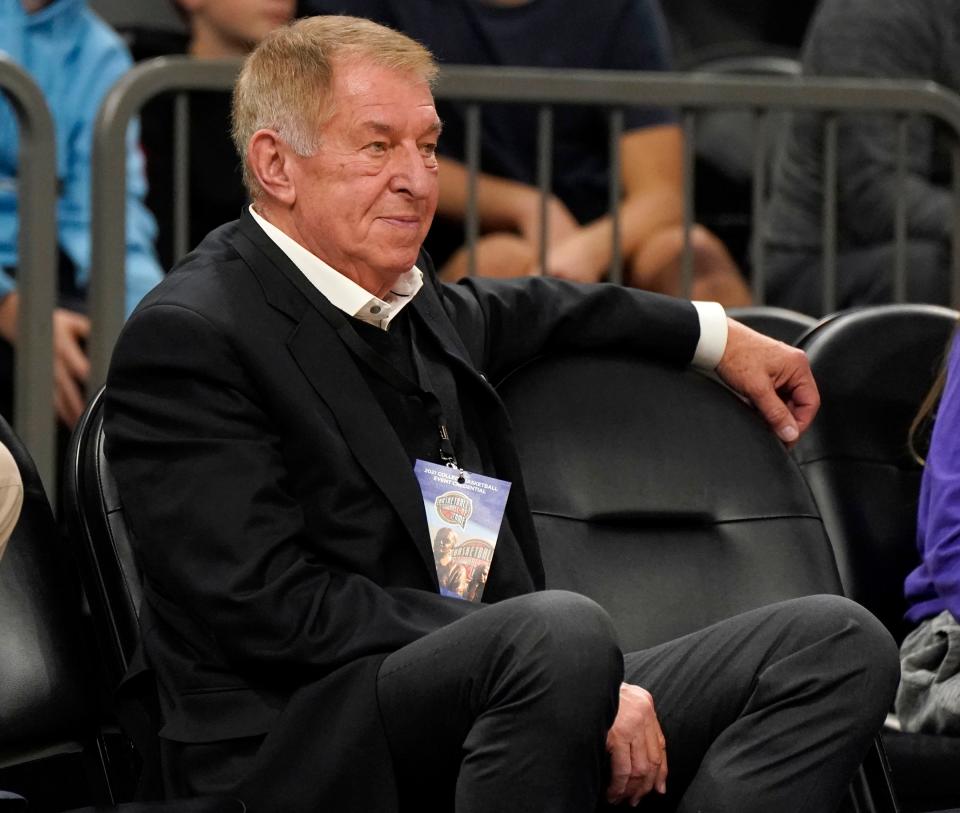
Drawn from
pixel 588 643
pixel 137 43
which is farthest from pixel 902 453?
pixel 137 43

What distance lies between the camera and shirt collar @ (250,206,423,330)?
2.41 meters

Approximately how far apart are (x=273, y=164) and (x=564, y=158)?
1904mm

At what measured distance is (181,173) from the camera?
3676mm

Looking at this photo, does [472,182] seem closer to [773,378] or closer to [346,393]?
[773,378]

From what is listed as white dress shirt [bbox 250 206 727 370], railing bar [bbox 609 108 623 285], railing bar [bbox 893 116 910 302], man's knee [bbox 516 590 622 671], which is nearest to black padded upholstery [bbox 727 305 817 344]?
railing bar [bbox 609 108 623 285]

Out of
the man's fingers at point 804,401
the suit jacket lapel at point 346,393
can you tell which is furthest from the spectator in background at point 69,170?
the man's fingers at point 804,401

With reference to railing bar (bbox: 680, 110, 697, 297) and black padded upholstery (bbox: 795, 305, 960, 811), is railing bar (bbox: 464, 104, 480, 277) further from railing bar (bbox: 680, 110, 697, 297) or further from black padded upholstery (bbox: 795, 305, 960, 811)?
black padded upholstery (bbox: 795, 305, 960, 811)

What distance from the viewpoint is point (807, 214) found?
14.8 ft

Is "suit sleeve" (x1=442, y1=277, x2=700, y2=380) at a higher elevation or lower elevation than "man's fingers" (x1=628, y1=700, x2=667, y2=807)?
higher

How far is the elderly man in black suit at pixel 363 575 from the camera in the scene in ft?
6.81

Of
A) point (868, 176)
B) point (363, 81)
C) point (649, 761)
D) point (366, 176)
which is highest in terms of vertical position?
point (363, 81)

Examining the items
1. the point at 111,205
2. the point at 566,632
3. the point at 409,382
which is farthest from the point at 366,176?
the point at 111,205

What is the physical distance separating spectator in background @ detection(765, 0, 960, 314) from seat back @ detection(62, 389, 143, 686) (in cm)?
231

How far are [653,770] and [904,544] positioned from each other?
93 cm
